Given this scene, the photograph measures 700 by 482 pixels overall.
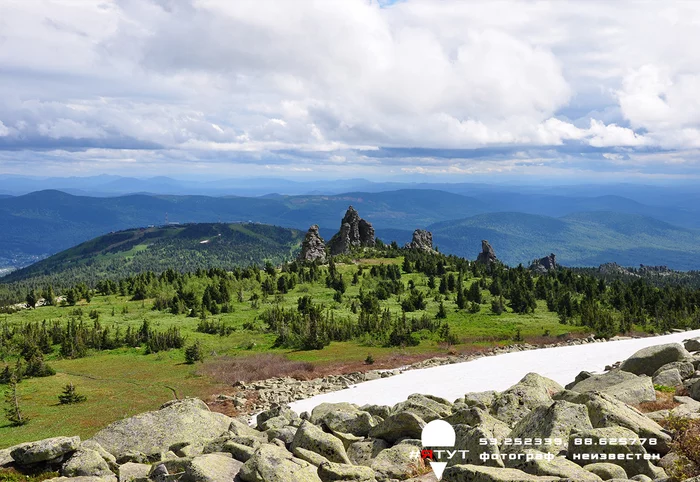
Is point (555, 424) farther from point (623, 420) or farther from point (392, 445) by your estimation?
point (392, 445)

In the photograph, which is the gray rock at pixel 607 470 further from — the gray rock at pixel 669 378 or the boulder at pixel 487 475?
the gray rock at pixel 669 378

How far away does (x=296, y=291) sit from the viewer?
131125mm

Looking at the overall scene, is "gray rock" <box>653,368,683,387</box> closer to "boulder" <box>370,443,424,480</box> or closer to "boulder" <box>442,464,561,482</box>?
"boulder" <box>370,443,424,480</box>

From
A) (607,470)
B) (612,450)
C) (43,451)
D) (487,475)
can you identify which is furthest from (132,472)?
(612,450)

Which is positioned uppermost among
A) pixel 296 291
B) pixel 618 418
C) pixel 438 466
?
pixel 618 418

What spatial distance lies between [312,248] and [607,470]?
7031 inches

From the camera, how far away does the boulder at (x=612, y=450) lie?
1655 cm

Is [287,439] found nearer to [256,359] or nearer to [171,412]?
[171,412]

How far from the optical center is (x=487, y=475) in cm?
1373

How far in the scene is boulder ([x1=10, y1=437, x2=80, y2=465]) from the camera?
23031 mm

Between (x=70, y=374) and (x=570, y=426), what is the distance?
68.2 metres

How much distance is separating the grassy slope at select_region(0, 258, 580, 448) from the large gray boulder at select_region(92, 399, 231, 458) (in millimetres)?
17114

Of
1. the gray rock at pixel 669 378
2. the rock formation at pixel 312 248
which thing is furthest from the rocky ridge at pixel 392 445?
the rock formation at pixel 312 248

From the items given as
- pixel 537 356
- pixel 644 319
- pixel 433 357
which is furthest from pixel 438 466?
pixel 644 319
